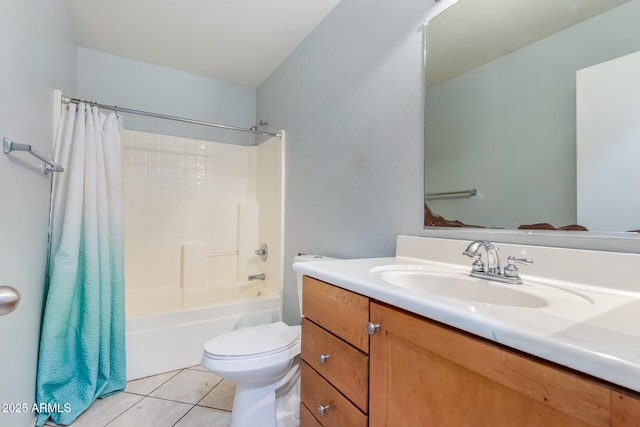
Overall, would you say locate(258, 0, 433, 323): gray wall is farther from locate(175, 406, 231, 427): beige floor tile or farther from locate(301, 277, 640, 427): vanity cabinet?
locate(175, 406, 231, 427): beige floor tile

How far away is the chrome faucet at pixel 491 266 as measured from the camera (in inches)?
32.0

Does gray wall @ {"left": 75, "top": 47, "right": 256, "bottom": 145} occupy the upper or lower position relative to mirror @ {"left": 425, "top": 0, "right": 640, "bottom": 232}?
upper

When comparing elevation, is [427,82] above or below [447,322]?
above

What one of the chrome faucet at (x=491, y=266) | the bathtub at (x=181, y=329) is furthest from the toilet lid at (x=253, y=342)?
the chrome faucet at (x=491, y=266)

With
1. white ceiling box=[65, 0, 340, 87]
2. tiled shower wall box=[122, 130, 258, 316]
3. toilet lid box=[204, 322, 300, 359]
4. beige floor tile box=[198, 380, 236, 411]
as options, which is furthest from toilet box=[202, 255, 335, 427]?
white ceiling box=[65, 0, 340, 87]

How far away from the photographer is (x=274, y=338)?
1.41m

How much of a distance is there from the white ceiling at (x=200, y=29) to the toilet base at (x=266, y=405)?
2017 millimetres

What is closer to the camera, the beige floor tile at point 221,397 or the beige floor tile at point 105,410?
the beige floor tile at point 105,410

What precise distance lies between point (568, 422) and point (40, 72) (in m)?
2.14

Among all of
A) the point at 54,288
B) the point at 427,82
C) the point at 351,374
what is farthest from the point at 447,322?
the point at 54,288

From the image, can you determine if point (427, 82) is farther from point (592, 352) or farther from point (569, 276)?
point (592, 352)

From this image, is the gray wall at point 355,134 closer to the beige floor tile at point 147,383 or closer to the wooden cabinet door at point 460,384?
the wooden cabinet door at point 460,384

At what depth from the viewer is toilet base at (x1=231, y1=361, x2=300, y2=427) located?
1.30 metres

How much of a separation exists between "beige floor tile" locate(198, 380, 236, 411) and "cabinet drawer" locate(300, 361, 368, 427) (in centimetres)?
79
